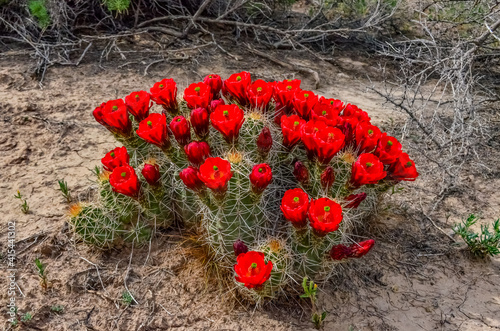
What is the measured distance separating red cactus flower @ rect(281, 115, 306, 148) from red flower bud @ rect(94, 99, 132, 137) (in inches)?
32.5

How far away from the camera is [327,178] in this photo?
6.43 feet

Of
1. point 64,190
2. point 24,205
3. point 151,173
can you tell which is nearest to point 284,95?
point 151,173

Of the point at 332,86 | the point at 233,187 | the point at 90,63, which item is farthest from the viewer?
the point at 332,86

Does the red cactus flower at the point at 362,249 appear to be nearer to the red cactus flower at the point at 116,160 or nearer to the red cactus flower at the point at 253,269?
the red cactus flower at the point at 253,269

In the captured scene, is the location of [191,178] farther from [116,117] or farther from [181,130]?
[116,117]

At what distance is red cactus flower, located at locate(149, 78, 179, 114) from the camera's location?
2295 mm

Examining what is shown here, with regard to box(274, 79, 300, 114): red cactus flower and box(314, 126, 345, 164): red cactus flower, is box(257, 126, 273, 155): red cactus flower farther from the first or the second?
box(274, 79, 300, 114): red cactus flower

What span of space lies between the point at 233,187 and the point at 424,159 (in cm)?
221

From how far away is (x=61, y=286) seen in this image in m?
2.16

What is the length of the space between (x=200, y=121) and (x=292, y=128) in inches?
18.0

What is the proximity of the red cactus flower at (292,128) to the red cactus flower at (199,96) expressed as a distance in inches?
17.0

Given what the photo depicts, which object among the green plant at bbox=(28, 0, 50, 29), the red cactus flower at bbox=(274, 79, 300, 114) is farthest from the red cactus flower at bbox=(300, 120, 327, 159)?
the green plant at bbox=(28, 0, 50, 29)

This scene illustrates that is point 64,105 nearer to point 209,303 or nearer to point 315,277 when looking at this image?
point 209,303

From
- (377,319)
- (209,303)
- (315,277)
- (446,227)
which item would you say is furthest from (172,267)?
(446,227)
